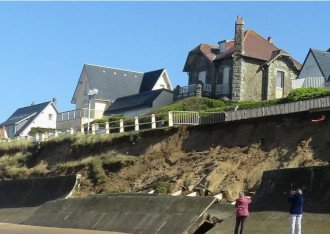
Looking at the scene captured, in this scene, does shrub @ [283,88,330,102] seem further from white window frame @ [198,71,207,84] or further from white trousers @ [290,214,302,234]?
white window frame @ [198,71,207,84]

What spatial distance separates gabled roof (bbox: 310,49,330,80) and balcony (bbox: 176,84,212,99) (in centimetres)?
845

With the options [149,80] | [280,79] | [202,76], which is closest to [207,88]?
[202,76]

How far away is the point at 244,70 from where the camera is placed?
1874 inches

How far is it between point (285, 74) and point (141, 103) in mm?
12204

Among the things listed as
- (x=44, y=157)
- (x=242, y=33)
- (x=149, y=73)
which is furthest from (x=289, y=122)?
(x=149, y=73)

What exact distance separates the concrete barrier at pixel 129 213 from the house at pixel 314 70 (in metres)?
23.8

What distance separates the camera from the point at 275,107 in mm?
29922

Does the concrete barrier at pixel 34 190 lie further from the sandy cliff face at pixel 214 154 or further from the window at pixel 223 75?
the window at pixel 223 75

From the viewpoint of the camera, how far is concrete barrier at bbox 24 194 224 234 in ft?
68.8

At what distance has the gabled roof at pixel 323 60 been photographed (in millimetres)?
46219

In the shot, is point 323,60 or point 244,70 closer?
point 244,70

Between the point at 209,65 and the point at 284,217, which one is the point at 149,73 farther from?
the point at 284,217

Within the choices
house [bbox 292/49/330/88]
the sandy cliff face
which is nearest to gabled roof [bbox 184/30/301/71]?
house [bbox 292/49/330/88]

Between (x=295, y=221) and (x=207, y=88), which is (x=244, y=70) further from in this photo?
(x=295, y=221)
